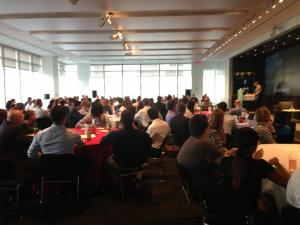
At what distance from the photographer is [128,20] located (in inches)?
331

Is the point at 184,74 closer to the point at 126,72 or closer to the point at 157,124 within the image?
the point at 126,72

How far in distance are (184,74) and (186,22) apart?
40.3ft

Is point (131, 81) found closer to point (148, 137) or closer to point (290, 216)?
point (148, 137)

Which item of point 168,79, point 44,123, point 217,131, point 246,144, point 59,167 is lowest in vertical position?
point 59,167

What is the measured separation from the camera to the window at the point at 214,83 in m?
21.0

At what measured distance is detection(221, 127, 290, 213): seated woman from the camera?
2408mm

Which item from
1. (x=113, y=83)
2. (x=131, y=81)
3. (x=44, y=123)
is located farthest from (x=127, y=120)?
(x=113, y=83)

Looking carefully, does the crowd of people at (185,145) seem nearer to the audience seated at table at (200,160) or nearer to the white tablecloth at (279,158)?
the audience seated at table at (200,160)

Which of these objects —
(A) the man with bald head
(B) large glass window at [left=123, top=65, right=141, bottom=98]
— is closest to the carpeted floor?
(A) the man with bald head

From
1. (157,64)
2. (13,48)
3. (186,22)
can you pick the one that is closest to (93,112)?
(186,22)

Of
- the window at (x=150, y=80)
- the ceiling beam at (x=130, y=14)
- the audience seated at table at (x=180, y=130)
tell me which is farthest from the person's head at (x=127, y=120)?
the window at (x=150, y=80)

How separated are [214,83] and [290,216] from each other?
19.9 metres

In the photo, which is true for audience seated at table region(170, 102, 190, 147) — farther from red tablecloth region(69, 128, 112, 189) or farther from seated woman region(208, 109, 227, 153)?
red tablecloth region(69, 128, 112, 189)

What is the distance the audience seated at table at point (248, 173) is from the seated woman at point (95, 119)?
3798 mm
